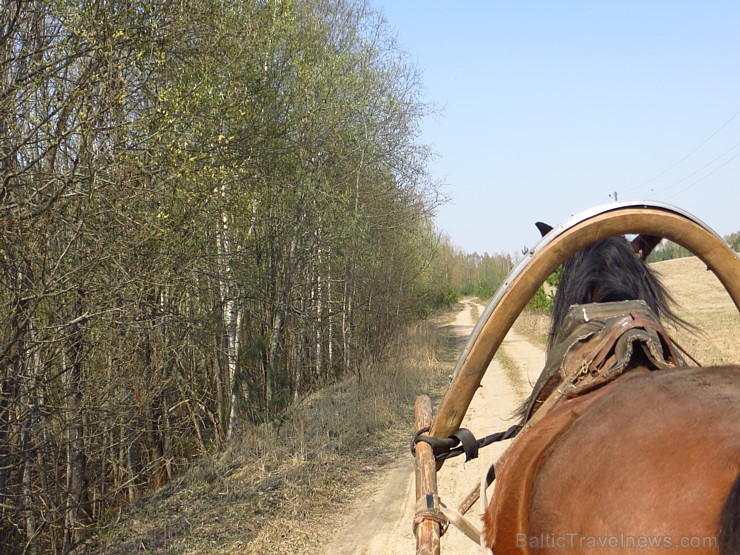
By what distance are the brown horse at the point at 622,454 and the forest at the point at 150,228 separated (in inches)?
146

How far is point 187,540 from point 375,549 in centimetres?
162

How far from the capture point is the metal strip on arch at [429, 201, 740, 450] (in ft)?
7.19

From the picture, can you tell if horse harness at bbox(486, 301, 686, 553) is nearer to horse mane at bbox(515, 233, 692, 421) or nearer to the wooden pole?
the wooden pole

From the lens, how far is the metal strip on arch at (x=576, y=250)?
219 centimetres

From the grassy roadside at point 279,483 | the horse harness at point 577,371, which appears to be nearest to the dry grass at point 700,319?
the horse harness at point 577,371

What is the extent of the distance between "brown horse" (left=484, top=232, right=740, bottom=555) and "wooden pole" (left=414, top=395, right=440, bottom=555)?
18 centimetres

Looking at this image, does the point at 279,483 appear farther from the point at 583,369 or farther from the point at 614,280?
→ the point at 583,369

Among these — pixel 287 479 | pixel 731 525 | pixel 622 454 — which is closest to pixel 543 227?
pixel 622 454

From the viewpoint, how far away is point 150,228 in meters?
5.70

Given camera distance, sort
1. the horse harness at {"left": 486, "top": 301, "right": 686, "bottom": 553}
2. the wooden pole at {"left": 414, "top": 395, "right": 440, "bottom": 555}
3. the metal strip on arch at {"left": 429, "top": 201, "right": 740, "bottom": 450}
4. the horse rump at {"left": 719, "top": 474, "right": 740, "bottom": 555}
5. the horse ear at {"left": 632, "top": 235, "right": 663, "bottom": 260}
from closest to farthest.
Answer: the horse rump at {"left": 719, "top": 474, "right": 740, "bottom": 555}
the horse harness at {"left": 486, "top": 301, "right": 686, "bottom": 553}
the wooden pole at {"left": 414, "top": 395, "right": 440, "bottom": 555}
the metal strip on arch at {"left": 429, "top": 201, "right": 740, "bottom": 450}
the horse ear at {"left": 632, "top": 235, "right": 663, "bottom": 260}

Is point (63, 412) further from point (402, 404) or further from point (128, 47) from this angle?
point (402, 404)

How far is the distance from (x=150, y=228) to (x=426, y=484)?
13.9 ft

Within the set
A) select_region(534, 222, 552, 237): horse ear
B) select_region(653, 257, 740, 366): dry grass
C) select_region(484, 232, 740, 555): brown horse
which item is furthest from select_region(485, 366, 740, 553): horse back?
select_region(534, 222, 552, 237): horse ear

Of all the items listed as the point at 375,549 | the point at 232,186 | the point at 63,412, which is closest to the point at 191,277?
the point at 232,186
